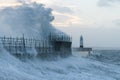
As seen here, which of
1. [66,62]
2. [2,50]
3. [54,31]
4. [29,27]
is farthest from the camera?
[54,31]

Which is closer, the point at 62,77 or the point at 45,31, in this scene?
the point at 62,77

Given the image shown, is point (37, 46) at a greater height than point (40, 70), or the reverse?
point (37, 46)

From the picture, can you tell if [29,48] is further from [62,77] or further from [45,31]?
[45,31]

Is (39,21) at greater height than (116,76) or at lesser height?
greater

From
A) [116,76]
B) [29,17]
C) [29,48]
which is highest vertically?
[29,17]

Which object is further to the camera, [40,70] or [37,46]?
[37,46]

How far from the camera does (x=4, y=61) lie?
2498 centimetres

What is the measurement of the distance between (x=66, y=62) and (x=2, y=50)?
33.1 feet

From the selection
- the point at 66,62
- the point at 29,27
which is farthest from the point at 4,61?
the point at 29,27

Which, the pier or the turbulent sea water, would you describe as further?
the pier

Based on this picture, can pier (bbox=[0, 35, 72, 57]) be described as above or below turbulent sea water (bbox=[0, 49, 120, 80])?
above

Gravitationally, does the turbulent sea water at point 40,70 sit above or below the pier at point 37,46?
below

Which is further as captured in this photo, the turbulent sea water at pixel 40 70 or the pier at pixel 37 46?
the pier at pixel 37 46

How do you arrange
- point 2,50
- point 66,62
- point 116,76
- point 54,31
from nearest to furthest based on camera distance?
point 2,50 < point 116,76 < point 66,62 < point 54,31
